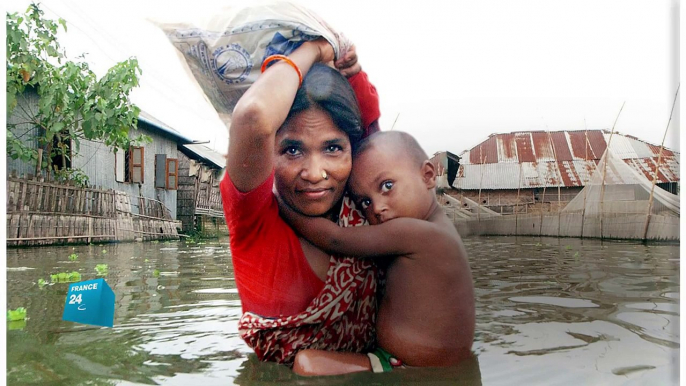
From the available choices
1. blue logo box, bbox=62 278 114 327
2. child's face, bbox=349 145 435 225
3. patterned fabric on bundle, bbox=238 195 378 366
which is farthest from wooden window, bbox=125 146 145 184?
child's face, bbox=349 145 435 225

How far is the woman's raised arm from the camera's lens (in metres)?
1.53

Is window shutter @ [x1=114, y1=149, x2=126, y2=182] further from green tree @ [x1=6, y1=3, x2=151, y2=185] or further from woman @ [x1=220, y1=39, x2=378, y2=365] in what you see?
woman @ [x1=220, y1=39, x2=378, y2=365]

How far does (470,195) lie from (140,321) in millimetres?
1457

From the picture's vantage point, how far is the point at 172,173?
2.59 meters

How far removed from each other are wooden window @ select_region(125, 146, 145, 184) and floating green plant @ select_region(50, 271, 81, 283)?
0.43 metres

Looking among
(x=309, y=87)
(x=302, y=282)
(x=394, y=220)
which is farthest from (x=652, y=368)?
(x=309, y=87)

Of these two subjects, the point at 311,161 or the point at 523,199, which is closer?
the point at 311,161

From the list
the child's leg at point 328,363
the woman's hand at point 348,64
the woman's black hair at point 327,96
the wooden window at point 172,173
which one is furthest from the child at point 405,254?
the wooden window at point 172,173

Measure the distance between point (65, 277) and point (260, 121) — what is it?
136cm

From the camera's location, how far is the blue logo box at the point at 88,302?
188cm

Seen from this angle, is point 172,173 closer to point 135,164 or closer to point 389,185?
point 135,164

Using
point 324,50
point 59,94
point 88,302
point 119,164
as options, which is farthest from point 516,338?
point 59,94

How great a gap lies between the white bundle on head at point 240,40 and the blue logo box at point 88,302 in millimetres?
741

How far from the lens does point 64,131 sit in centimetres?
220
